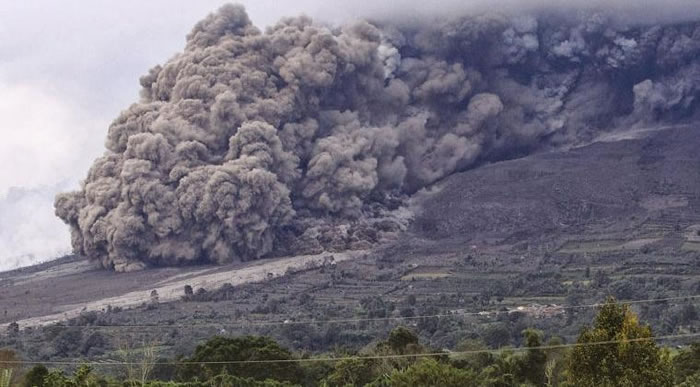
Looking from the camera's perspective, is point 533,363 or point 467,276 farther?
point 467,276

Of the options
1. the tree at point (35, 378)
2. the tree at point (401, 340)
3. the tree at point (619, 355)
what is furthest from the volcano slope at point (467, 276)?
the tree at point (619, 355)

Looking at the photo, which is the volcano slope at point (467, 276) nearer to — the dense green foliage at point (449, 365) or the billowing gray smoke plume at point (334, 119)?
the billowing gray smoke plume at point (334, 119)

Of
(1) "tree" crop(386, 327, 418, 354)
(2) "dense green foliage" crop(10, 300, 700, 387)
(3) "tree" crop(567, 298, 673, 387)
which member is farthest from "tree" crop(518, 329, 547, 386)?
(3) "tree" crop(567, 298, 673, 387)

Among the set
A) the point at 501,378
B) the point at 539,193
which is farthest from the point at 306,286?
the point at 501,378

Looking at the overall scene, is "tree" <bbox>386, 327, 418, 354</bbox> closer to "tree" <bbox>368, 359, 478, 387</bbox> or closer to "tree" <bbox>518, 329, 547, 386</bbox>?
"tree" <bbox>518, 329, 547, 386</bbox>

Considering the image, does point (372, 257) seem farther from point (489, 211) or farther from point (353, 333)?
point (353, 333)

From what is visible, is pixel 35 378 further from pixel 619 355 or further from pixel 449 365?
pixel 619 355

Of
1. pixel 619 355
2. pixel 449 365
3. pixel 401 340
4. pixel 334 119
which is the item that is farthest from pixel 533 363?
pixel 334 119
